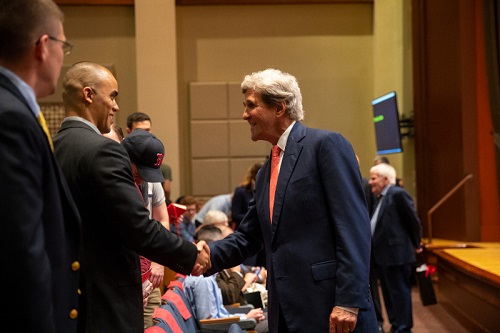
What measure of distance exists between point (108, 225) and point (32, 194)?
2.33 ft

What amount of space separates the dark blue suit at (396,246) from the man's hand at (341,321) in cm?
396

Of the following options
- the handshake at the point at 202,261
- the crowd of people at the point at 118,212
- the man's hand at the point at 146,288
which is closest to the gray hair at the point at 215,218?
the crowd of people at the point at 118,212

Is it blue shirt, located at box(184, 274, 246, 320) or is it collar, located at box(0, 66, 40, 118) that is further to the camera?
blue shirt, located at box(184, 274, 246, 320)

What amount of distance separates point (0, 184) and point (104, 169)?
27.2 inches

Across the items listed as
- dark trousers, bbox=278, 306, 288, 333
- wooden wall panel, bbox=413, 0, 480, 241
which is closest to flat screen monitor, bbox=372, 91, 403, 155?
wooden wall panel, bbox=413, 0, 480, 241

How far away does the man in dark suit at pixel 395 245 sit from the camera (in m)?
6.46

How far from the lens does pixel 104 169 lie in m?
2.24

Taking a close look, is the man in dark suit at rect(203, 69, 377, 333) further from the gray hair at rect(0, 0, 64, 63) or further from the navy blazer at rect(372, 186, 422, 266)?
the navy blazer at rect(372, 186, 422, 266)

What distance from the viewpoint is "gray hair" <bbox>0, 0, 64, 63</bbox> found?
1689 mm

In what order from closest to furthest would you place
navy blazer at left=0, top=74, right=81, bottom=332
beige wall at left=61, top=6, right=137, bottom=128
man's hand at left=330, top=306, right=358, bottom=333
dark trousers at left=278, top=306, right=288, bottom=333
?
navy blazer at left=0, top=74, right=81, bottom=332 < man's hand at left=330, top=306, right=358, bottom=333 < dark trousers at left=278, top=306, right=288, bottom=333 < beige wall at left=61, top=6, right=137, bottom=128

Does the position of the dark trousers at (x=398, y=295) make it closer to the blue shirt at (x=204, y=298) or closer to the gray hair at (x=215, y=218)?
the gray hair at (x=215, y=218)

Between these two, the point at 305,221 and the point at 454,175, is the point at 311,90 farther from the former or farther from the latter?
the point at 305,221

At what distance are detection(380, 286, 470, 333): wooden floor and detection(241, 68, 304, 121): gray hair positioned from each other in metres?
4.29

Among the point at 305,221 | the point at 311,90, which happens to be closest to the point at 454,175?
the point at 311,90
